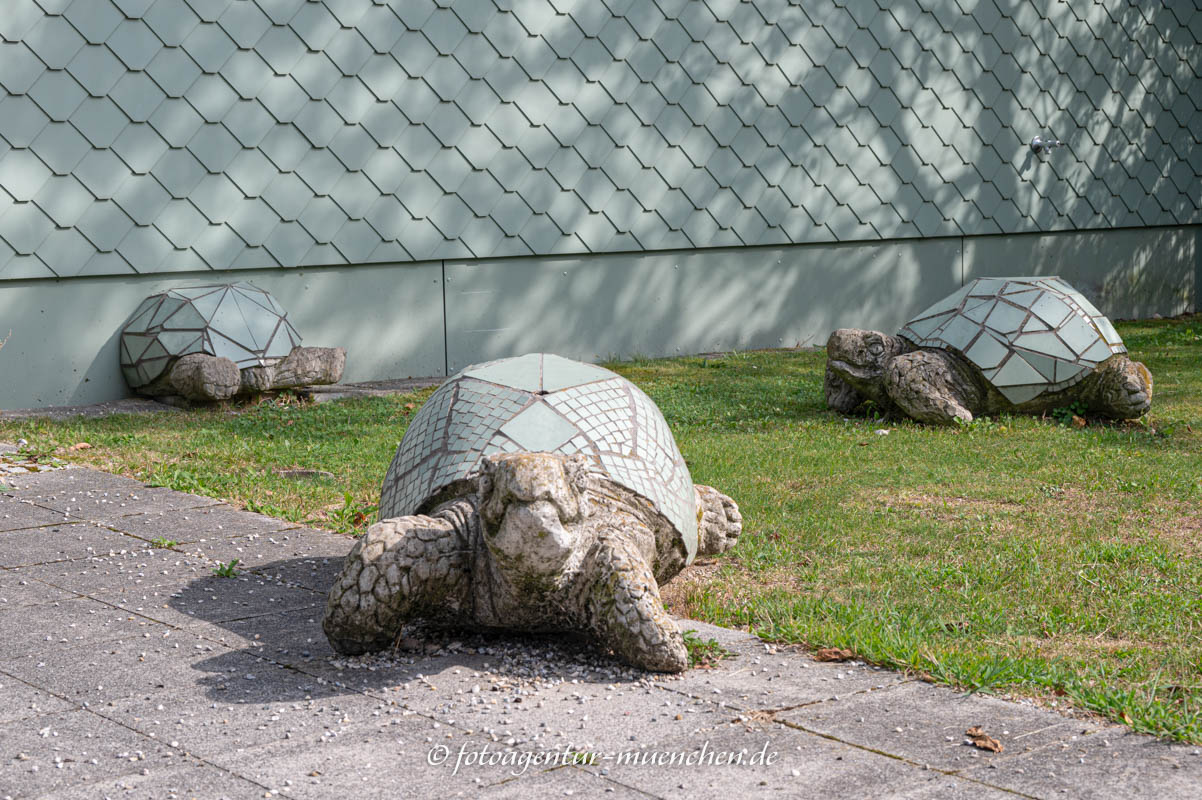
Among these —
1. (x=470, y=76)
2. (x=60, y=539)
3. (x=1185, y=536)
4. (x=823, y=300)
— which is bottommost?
(x=60, y=539)

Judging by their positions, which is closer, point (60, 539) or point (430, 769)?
point (430, 769)

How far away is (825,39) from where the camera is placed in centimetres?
1289

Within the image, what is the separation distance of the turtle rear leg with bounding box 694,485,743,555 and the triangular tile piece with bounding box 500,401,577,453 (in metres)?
0.92

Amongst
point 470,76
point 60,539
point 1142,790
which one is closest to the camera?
point 1142,790

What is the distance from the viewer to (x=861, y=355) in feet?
28.4

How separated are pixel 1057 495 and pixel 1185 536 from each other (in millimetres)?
909

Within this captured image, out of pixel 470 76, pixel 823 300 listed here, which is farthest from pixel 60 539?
pixel 823 300

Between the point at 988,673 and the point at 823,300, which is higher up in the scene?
the point at 823,300

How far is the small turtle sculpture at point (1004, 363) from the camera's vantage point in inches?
327

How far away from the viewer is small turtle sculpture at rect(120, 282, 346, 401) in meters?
9.12

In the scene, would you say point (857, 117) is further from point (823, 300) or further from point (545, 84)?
point (545, 84)

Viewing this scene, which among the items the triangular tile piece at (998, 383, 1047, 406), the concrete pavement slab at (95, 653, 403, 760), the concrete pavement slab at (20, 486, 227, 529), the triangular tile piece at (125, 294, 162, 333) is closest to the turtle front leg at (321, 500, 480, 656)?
the concrete pavement slab at (95, 653, 403, 760)

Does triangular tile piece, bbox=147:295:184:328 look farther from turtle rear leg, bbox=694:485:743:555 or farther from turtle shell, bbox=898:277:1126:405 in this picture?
turtle rear leg, bbox=694:485:743:555

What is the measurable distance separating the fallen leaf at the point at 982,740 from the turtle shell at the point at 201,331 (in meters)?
7.16
